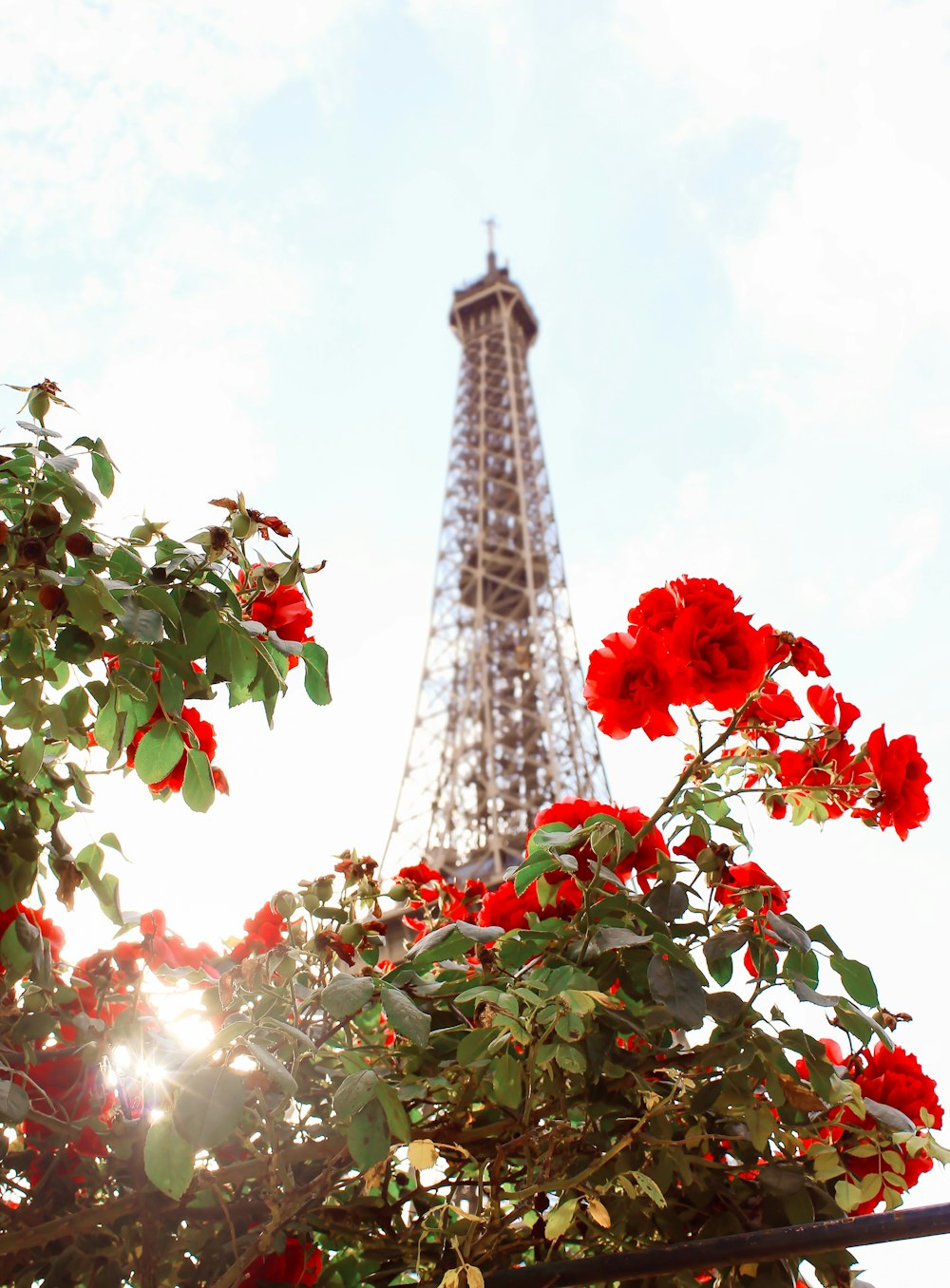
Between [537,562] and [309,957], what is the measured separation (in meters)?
29.6

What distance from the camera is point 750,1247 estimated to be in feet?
4.22

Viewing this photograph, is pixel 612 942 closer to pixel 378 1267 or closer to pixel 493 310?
pixel 378 1267

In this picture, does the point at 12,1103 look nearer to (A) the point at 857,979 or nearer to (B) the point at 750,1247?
(B) the point at 750,1247

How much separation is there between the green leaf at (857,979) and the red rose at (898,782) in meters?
0.29

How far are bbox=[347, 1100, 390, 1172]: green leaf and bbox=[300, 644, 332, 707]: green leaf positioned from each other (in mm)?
638

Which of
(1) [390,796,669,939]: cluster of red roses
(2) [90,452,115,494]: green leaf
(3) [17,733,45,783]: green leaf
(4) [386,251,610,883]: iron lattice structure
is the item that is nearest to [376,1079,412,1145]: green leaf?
(1) [390,796,669,939]: cluster of red roses

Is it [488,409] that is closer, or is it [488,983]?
[488,983]

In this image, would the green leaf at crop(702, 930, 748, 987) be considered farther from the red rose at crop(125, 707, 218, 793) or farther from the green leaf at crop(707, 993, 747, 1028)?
the red rose at crop(125, 707, 218, 793)

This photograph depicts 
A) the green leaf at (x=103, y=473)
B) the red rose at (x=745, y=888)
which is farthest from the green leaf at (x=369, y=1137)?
the green leaf at (x=103, y=473)

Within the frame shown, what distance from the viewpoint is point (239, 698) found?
5.66 feet

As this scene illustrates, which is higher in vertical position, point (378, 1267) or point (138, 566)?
point (138, 566)

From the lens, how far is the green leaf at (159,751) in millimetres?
1676

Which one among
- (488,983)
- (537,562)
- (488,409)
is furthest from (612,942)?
(488,409)

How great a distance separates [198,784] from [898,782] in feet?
3.78
